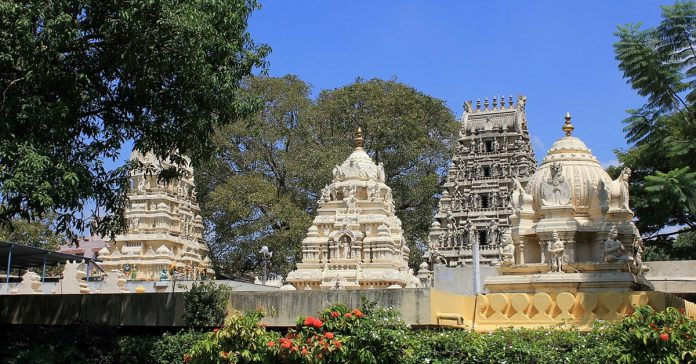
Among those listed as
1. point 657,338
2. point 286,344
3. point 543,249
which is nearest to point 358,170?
point 543,249

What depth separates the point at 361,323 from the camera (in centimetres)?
1062

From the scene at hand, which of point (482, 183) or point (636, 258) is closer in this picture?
point (636, 258)

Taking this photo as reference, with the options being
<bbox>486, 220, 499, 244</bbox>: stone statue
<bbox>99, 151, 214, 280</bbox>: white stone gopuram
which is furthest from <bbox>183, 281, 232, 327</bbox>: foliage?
<bbox>486, 220, 499, 244</bbox>: stone statue

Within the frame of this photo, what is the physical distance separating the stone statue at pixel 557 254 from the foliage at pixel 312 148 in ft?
82.0

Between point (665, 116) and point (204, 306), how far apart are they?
21.8 meters

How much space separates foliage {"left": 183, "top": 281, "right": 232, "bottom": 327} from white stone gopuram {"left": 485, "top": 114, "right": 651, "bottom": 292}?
302 inches

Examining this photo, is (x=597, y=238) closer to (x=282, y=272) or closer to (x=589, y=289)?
(x=589, y=289)

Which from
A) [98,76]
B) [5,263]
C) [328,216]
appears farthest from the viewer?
[328,216]

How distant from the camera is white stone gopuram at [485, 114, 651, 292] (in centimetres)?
1825

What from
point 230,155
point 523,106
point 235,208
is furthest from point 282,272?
point 523,106

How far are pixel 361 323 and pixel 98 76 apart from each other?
22.4ft

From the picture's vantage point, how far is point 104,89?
13836mm

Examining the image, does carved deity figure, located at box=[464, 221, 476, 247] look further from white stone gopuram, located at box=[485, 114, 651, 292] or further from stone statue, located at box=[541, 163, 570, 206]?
stone statue, located at box=[541, 163, 570, 206]

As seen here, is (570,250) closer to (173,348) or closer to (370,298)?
(370,298)
